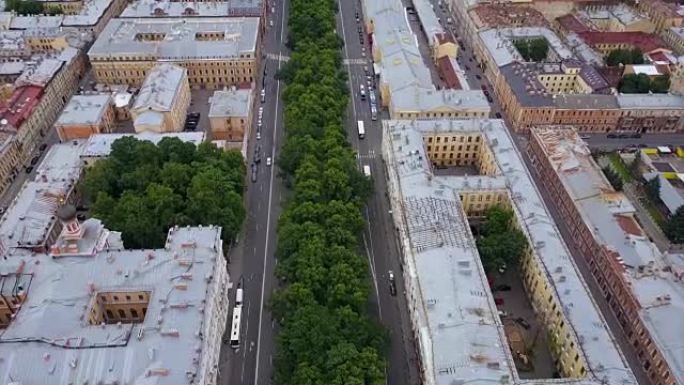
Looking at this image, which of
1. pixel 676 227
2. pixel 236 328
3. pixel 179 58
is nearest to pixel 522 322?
pixel 676 227

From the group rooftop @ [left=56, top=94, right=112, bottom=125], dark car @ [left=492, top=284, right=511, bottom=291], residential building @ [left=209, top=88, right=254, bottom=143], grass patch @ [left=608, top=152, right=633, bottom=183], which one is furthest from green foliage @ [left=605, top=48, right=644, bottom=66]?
rooftop @ [left=56, top=94, right=112, bottom=125]

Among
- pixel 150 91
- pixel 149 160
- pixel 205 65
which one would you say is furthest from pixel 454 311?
pixel 205 65

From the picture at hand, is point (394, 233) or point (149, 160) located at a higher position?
point (149, 160)

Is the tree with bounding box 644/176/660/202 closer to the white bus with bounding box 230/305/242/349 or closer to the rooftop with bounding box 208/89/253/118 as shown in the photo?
the white bus with bounding box 230/305/242/349

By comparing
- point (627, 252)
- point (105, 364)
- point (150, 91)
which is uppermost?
point (150, 91)

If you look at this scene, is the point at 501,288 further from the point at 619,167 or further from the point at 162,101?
the point at 162,101

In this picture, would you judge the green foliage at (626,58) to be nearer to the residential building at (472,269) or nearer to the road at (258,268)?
the residential building at (472,269)

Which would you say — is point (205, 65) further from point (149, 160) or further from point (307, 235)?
point (307, 235)
